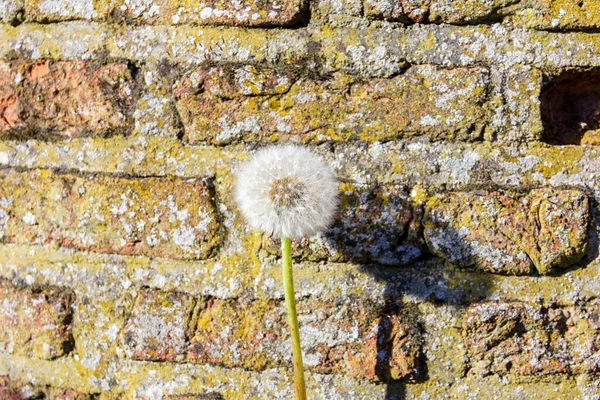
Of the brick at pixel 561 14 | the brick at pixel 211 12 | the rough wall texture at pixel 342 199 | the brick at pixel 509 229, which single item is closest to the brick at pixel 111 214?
the rough wall texture at pixel 342 199

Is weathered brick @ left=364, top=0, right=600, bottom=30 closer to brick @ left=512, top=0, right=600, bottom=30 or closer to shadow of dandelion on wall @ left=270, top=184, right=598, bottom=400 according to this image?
brick @ left=512, top=0, right=600, bottom=30

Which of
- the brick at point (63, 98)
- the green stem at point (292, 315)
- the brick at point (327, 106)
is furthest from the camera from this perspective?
the brick at point (63, 98)

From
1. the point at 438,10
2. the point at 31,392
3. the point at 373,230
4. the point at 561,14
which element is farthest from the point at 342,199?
→ the point at 31,392

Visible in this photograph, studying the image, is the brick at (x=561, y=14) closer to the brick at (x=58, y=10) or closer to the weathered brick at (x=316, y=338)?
the weathered brick at (x=316, y=338)

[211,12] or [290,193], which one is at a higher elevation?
[211,12]

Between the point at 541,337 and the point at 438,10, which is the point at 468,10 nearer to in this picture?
the point at 438,10

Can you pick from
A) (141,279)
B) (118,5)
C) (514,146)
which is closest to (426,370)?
(514,146)
